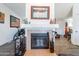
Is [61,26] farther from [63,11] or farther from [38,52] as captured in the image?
[38,52]

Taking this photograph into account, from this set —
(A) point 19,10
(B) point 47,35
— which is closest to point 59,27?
(B) point 47,35

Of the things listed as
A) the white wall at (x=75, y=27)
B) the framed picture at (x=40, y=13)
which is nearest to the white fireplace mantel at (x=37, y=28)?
the framed picture at (x=40, y=13)

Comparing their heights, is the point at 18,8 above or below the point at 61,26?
above

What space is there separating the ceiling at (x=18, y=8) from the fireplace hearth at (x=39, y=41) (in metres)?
0.44

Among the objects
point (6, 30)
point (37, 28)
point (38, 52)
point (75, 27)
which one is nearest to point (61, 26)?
point (75, 27)

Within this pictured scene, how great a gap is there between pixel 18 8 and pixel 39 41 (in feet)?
2.43

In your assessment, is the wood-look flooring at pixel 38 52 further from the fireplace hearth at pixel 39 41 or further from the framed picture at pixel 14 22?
the framed picture at pixel 14 22

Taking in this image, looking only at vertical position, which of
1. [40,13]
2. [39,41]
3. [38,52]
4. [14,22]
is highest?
[40,13]

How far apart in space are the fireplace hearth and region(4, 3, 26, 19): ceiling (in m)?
0.44

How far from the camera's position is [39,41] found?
2.49 meters

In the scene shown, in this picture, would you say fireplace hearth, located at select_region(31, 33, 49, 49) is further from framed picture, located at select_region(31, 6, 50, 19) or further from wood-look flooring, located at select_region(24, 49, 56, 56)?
framed picture, located at select_region(31, 6, 50, 19)

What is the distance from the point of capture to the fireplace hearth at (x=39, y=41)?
7.99 feet

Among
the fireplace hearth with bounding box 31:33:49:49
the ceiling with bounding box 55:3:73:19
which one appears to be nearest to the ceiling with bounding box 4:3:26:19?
the fireplace hearth with bounding box 31:33:49:49

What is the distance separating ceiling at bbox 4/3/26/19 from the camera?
2.18m
